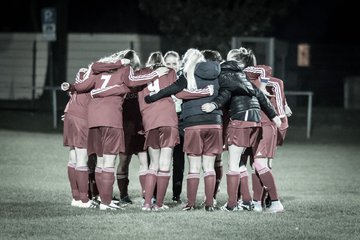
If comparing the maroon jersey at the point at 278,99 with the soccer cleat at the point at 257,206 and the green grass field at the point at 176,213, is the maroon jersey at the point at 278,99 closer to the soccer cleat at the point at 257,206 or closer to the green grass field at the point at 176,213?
the soccer cleat at the point at 257,206

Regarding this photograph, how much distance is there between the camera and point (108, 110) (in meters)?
12.9

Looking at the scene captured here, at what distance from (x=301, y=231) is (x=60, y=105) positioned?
2287 centimetres

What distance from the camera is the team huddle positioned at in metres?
12.8

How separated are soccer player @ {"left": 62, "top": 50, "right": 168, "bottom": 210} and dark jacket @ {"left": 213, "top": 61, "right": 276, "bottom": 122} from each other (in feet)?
2.72

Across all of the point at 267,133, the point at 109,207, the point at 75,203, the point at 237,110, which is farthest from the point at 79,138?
the point at 267,133

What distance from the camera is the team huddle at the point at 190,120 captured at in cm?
1284

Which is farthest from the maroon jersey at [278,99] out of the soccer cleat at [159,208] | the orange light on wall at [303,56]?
the orange light on wall at [303,56]

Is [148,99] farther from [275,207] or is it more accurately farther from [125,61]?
[275,207]

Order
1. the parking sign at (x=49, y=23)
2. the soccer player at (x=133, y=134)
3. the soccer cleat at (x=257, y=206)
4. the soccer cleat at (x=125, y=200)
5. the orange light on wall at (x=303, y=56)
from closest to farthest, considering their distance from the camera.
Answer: the soccer cleat at (x=257, y=206), the soccer player at (x=133, y=134), the soccer cleat at (x=125, y=200), the parking sign at (x=49, y=23), the orange light on wall at (x=303, y=56)

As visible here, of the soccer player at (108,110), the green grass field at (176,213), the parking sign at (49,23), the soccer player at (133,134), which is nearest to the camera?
the green grass field at (176,213)

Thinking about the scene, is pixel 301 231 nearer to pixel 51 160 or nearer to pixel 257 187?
pixel 257 187

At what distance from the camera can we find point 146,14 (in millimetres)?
40844

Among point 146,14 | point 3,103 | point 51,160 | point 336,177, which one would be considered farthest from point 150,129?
point 146,14

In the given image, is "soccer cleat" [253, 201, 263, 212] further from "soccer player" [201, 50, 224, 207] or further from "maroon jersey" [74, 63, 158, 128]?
"maroon jersey" [74, 63, 158, 128]
